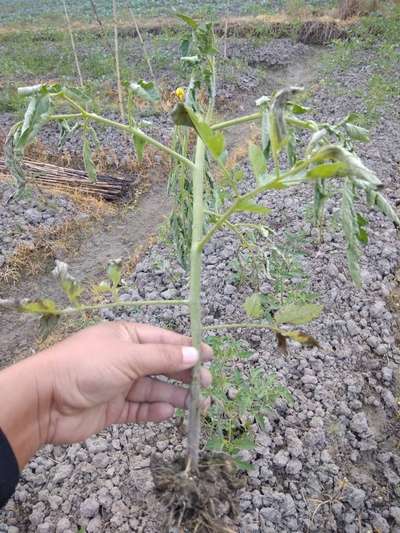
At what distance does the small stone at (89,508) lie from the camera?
173cm

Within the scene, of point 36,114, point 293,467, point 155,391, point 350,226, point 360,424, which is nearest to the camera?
point 350,226

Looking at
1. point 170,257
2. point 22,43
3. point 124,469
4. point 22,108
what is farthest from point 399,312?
point 22,43

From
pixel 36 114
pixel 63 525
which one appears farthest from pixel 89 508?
pixel 36 114

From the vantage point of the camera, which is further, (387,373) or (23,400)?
(387,373)

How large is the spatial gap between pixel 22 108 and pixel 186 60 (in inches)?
220

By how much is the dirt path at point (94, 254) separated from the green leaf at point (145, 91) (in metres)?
2.05

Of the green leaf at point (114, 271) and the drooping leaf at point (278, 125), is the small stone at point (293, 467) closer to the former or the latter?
the green leaf at point (114, 271)

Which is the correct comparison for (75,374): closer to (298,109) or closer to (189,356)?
(189,356)

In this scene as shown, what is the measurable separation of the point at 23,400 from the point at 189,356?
1.45 ft

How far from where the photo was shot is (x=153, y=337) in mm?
1410

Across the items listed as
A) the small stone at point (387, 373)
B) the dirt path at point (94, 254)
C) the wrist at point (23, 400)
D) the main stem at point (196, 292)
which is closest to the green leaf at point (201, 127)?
the main stem at point (196, 292)

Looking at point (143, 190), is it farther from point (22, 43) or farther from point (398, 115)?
point (22, 43)

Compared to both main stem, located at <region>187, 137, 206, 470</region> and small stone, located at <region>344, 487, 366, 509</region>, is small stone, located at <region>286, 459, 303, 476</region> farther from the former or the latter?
main stem, located at <region>187, 137, 206, 470</region>

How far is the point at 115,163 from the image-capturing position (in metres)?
4.99
